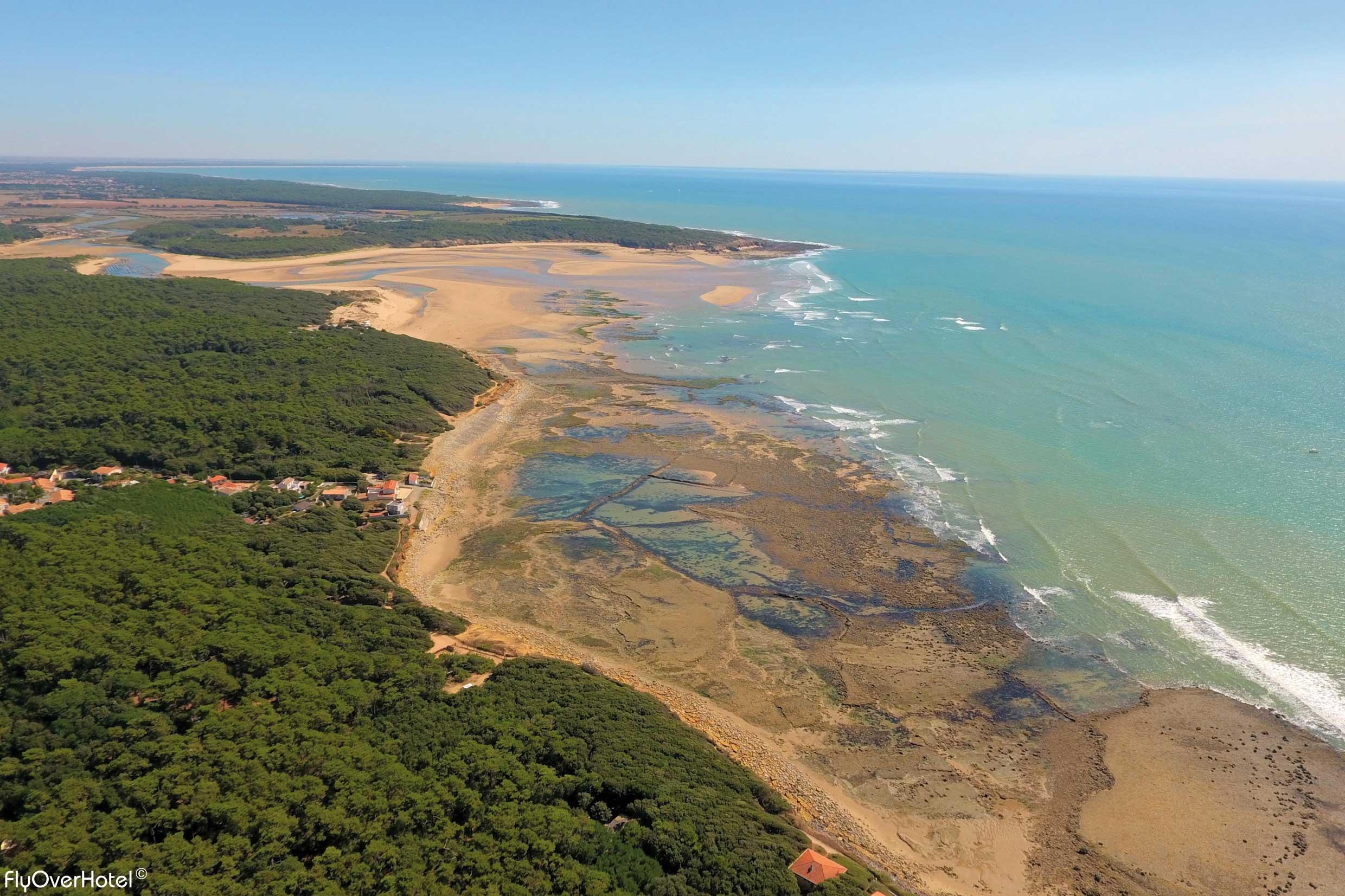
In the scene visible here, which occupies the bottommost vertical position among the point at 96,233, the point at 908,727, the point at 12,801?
the point at 908,727

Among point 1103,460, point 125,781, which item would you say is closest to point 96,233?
point 125,781

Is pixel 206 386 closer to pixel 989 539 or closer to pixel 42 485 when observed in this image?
pixel 42 485

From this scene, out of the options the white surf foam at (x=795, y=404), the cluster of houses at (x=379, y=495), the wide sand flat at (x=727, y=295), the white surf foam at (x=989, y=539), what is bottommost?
the white surf foam at (x=989, y=539)

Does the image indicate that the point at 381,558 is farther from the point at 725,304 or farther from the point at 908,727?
the point at 725,304

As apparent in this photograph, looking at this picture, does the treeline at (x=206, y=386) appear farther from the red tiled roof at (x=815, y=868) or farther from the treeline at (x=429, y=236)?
the treeline at (x=429, y=236)

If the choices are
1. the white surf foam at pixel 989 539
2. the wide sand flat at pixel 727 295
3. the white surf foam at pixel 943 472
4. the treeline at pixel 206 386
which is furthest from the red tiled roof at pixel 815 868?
the wide sand flat at pixel 727 295
